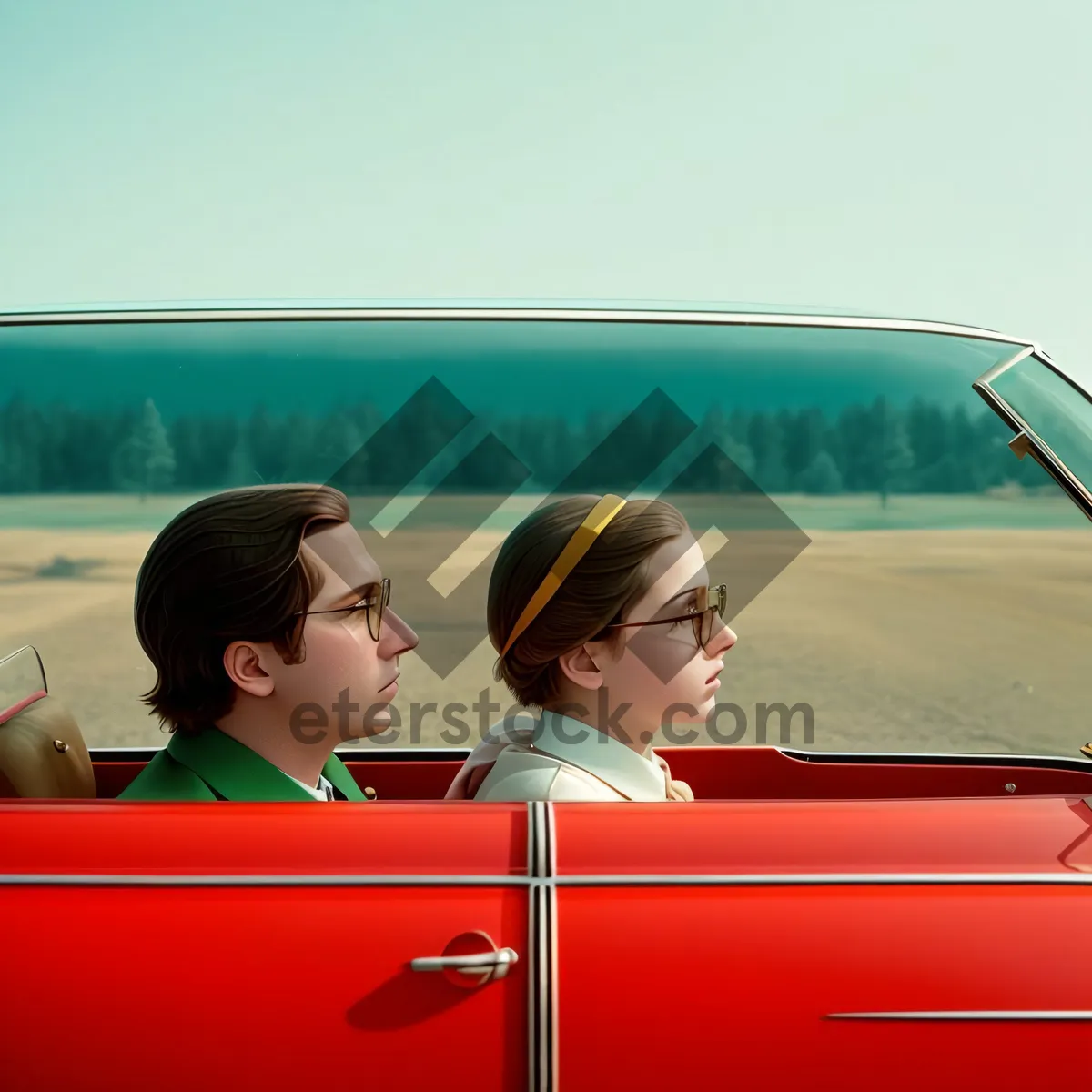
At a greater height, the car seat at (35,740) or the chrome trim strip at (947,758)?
the car seat at (35,740)

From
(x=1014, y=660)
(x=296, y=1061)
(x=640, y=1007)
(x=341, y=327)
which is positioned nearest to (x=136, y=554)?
(x=341, y=327)

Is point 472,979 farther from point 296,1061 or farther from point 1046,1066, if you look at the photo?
point 1046,1066

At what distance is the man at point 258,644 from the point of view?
192cm

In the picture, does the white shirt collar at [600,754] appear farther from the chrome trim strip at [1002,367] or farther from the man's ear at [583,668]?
the chrome trim strip at [1002,367]

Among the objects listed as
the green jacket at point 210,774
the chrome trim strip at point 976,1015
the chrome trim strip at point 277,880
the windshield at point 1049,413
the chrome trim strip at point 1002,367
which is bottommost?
the chrome trim strip at point 976,1015

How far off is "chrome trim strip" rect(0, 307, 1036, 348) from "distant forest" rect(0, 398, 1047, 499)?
0.16m

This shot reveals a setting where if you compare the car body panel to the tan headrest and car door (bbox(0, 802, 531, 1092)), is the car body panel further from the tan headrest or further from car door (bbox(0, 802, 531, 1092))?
the tan headrest

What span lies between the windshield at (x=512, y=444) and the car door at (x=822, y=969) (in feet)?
2.22

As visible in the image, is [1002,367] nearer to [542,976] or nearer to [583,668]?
[583,668]

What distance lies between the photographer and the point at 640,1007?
1456 millimetres

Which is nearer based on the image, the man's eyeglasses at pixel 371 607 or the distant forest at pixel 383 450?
the man's eyeglasses at pixel 371 607

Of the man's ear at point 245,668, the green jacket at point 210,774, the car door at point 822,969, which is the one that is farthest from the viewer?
the man's ear at point 245,668

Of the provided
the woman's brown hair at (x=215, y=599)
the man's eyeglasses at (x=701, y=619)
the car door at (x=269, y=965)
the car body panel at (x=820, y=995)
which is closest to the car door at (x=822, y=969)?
the car body panel at (x=820, y=995)

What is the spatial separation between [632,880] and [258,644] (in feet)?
2.63
